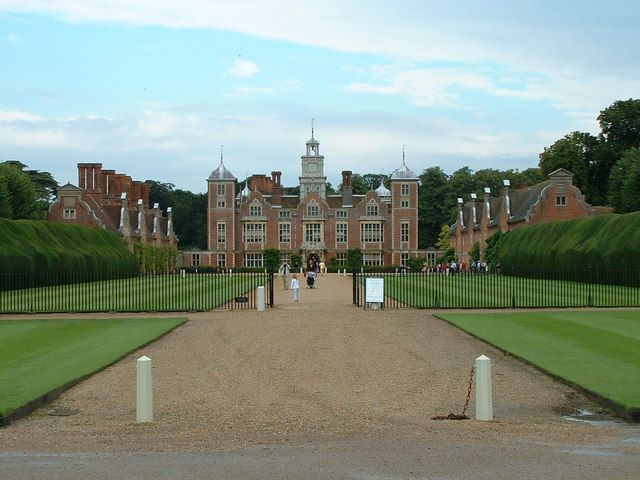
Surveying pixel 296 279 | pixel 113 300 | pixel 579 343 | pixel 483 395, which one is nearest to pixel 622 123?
pixel 296 279

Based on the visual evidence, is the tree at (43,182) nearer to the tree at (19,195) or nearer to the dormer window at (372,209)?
the tree at (19,195)

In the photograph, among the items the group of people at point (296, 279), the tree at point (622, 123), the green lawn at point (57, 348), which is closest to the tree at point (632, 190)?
the tree at point (622, 123)

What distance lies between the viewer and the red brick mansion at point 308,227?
3693 inches

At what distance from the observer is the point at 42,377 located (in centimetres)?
1431

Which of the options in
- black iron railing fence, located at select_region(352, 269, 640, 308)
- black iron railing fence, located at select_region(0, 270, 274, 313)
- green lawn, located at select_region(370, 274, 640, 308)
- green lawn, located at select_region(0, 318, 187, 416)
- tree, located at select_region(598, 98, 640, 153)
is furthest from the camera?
tree, located at select_region(598, 98, 640, 153)

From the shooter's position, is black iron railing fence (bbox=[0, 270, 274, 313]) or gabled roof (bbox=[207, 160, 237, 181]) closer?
black iron railing fence (bbox=[0, 270, 274, 313])

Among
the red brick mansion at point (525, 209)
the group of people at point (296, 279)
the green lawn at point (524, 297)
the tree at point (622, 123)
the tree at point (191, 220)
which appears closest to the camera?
the green lawn at point (524, 297)

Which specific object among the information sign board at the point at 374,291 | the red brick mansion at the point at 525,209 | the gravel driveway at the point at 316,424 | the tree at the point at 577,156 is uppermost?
the tree at the point at 577,156

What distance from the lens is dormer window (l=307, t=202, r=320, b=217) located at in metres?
95.6

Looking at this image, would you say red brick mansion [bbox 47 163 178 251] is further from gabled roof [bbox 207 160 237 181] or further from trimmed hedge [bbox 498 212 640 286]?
trimmed hedge [bbox 498 212 640 286]

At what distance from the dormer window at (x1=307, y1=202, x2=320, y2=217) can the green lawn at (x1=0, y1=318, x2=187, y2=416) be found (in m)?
69.1

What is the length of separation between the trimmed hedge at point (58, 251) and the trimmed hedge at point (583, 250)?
21.7 metres

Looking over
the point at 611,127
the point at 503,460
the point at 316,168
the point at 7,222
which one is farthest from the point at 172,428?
the point at 316,168

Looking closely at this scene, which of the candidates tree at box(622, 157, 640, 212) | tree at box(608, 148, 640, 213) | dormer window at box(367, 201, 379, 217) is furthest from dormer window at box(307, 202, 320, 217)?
tree at box(622, 157, 640, 212)
